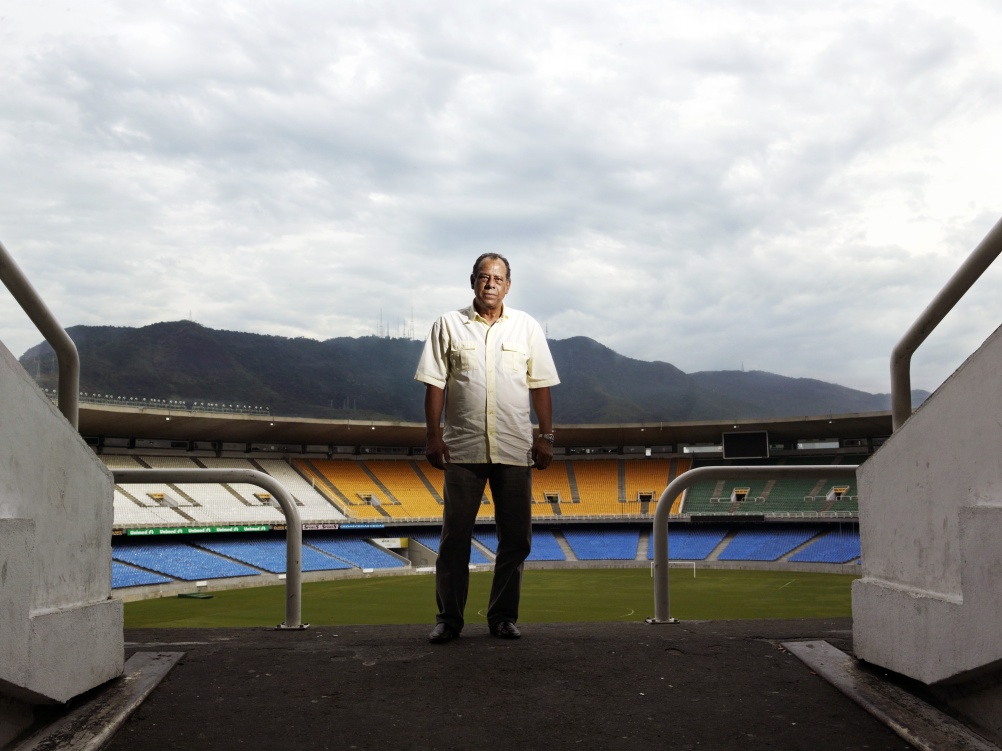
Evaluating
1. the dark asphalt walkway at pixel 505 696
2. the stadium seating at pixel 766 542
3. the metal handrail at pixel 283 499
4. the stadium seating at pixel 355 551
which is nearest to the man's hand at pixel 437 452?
the metal handrail at pixel 283 499

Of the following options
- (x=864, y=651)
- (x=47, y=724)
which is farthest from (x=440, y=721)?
(x=864, y=651)

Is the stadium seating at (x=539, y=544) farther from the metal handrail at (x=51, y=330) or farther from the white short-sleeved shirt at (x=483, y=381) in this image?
the metal handrail at (x=51, y=330)

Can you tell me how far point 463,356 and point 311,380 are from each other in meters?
160

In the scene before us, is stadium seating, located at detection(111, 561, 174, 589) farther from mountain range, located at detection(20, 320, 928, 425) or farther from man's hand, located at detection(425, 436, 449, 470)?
mountain range, located at detection(20, 320, 928, 425)

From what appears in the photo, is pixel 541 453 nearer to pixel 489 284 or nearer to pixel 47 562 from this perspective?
pixel 489 284

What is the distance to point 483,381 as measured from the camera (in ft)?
11.1

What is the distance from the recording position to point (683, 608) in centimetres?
1964

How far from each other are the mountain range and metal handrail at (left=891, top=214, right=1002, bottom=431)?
11738 cm

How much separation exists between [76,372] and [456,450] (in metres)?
1.45

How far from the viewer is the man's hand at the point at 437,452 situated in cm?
327

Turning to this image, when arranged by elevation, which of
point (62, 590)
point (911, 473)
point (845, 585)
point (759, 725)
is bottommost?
point (845, 585)

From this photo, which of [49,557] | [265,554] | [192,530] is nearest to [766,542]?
[265,554]

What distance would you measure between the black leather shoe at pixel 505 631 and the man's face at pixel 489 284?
1328mm

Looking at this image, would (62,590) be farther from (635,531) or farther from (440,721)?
(635,531)
